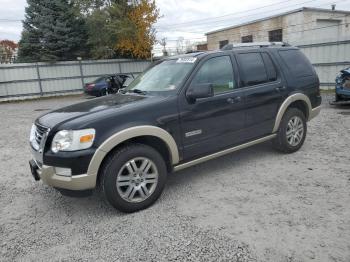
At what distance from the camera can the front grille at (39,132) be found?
3342 mm

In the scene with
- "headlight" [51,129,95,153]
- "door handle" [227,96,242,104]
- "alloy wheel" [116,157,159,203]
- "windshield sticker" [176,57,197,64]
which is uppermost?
"windshield sticker" [176,57,197,64]

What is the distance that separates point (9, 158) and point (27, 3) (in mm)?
19799

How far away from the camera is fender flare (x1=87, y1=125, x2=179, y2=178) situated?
3.11 meters

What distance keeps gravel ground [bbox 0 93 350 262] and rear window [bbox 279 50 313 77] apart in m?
1.44

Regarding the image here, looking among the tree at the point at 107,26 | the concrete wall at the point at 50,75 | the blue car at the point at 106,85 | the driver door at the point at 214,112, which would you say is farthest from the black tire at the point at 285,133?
the concrete wall at the point at 50,75

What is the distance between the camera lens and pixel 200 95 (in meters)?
3.60

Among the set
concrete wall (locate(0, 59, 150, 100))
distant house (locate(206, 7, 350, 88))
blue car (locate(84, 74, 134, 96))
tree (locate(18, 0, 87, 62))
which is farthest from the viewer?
tree (locate(18, 0, 87, 62))

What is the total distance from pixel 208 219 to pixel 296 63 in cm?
330

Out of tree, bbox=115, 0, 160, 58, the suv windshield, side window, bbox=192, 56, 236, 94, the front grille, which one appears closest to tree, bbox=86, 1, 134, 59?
tree, bbox=115, 0, 160, 58

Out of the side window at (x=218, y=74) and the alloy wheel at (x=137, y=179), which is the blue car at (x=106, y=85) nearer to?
the side window at (x=218, y=74)

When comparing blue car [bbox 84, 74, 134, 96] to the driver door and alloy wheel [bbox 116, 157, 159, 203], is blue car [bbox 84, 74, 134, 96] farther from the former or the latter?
alloy wheel [bbox 116, 157, 159, 203]

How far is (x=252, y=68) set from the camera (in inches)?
177

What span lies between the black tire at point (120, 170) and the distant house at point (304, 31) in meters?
12.3

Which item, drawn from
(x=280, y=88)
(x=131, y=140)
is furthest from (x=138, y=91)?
(x=280, y=88)
